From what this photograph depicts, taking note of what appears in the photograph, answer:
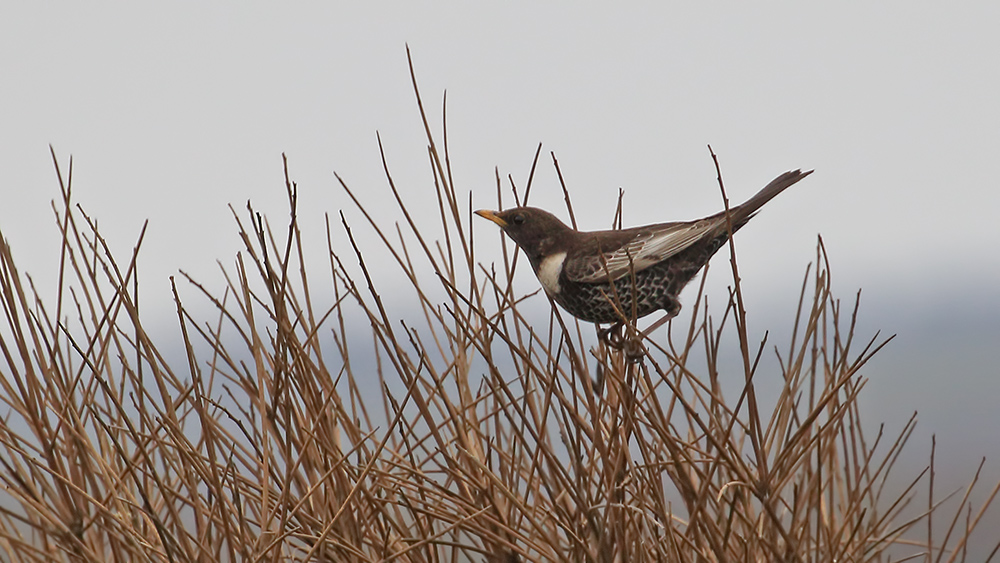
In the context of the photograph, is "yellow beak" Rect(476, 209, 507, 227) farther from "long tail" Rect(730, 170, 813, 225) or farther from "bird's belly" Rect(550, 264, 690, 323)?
"long tail" Rect(730, 170, 813, 225)

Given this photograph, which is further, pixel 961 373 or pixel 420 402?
pixel 961 373

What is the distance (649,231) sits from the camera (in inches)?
91.0

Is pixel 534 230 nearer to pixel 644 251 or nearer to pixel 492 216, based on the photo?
pixel 492 216

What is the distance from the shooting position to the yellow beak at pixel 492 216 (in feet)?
7.47

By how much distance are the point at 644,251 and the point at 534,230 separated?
0.99ft

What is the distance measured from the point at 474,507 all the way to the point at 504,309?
1.10 ft

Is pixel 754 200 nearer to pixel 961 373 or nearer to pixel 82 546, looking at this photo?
pixel 82 546

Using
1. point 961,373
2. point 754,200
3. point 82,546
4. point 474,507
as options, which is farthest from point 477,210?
point 961,373

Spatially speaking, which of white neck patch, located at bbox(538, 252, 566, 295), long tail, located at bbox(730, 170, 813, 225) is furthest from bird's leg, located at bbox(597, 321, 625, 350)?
long tail, located at bbox(730, 170, 813, 225)

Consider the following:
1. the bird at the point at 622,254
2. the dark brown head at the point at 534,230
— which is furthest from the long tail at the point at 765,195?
the dark brown head at the point at 534,230

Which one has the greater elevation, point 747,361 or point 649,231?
point 649,231

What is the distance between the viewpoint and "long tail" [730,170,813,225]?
2096 mm

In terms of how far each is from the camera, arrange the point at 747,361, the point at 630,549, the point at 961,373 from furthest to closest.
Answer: the point at 961,373 → the point at 630,549 → the point at 747,361

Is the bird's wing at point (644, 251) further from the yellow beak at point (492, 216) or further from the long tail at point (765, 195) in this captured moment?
the yellow beak at point (492, 216)
